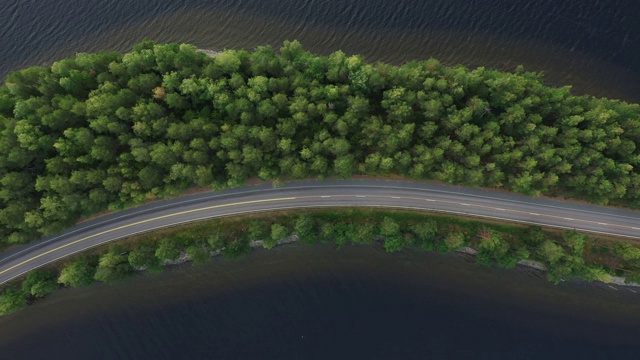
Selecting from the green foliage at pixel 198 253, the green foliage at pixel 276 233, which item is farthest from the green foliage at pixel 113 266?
the green foliage at pixel 276 233

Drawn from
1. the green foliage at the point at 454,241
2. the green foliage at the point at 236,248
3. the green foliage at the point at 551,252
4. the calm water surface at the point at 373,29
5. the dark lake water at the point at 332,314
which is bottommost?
the dark lake water at the point at 332,314

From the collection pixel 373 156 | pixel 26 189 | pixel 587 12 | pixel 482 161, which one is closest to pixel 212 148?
pixel 373 156

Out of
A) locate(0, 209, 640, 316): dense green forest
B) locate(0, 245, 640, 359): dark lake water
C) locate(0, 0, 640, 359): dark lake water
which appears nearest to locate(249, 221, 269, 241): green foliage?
locate(0, 209, 640, 316): dense green forest

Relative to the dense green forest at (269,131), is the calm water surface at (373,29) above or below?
above

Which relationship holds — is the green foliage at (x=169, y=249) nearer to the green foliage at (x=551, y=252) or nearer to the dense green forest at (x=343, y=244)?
the dense green forest at (x=343, y=244)

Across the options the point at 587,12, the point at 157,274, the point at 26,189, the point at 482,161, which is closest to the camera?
the point at 26,189

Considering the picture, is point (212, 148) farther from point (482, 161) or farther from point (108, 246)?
point (482, 161)

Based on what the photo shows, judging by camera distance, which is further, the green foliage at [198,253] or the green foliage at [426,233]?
the green foliage at [426,233]
